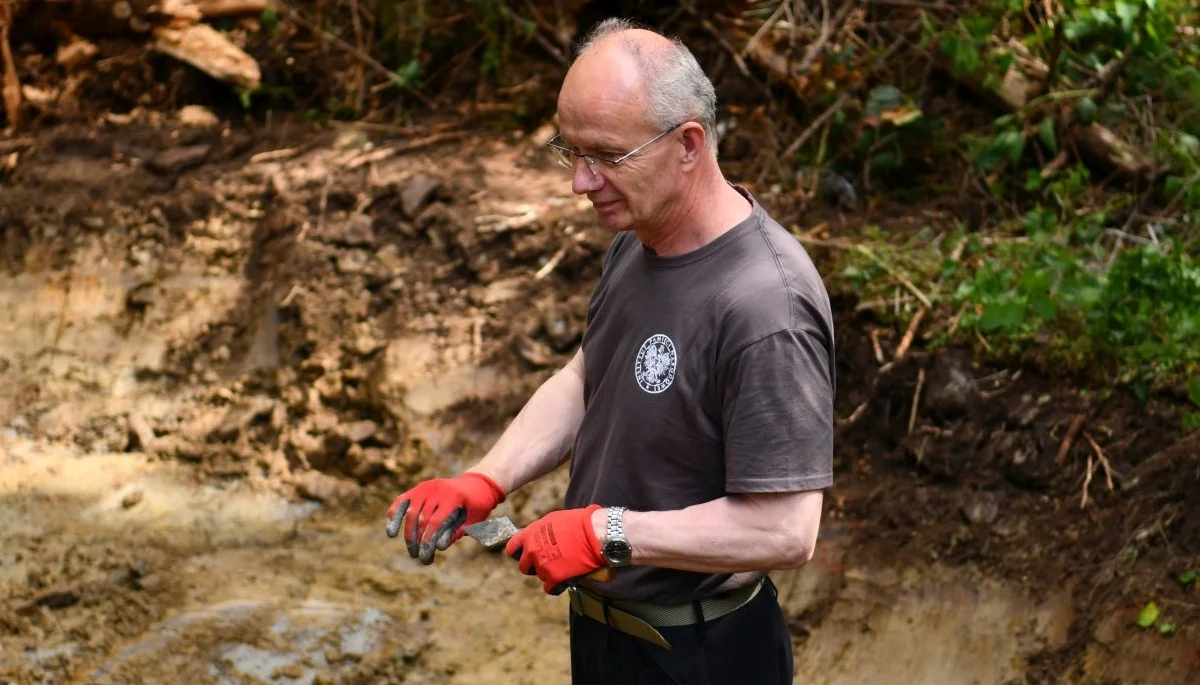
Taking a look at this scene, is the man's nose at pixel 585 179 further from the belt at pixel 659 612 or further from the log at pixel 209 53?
the log at pixel 209 53

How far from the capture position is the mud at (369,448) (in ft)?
12.0

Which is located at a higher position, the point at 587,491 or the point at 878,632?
the point at 587,491

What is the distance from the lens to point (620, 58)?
196cm

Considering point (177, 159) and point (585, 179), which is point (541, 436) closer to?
point (585, 179)

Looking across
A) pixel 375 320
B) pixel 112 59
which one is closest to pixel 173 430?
pixel 375 320

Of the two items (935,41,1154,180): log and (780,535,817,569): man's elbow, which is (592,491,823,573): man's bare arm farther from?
(935,41,1154,180): log

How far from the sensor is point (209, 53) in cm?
572

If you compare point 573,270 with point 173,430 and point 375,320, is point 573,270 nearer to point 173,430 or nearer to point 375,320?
point 375,320

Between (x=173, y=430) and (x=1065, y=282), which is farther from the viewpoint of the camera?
(x=173, y=430)

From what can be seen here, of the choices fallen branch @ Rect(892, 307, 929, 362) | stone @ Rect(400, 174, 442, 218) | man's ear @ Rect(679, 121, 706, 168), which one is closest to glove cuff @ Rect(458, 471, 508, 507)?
man's ear @ Rect(679, 121, 706, 168)

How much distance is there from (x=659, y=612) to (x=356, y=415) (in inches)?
106

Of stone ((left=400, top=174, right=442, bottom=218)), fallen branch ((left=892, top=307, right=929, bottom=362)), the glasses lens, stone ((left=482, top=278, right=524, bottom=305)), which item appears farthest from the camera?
stone ((left=400, top=174, right=442, bottom=218))

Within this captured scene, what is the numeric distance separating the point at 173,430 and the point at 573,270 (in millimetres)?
1652

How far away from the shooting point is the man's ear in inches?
78.6
